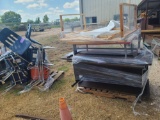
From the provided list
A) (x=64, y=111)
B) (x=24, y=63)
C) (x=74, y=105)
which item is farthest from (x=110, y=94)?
(x=24, y=63)

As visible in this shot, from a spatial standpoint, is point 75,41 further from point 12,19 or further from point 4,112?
point 12,19

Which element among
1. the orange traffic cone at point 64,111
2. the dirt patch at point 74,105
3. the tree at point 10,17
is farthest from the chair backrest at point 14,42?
the tree at point 10,17

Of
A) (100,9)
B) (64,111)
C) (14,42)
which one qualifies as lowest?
(64,111)

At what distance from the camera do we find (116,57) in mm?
2875

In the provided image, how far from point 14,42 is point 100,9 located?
846cm

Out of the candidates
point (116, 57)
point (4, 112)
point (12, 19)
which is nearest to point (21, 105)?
point (4, 112)

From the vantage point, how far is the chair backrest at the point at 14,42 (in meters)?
3.53

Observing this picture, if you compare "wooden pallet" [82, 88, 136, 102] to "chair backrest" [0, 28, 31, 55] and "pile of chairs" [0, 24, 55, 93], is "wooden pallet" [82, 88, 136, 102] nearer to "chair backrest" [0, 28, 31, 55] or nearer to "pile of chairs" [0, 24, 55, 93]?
"pile of chairs" [0, 24, 55, 93]

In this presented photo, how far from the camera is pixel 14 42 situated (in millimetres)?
3643

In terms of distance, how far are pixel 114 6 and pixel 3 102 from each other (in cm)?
944

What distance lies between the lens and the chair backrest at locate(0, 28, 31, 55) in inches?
139

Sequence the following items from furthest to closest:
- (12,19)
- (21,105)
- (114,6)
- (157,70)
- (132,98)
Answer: (12,19) < (114,6) < (157,70) < (21,105) < (132,98)

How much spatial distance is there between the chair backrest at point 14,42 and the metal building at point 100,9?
783cm

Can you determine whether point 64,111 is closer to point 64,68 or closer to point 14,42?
point 14,42
